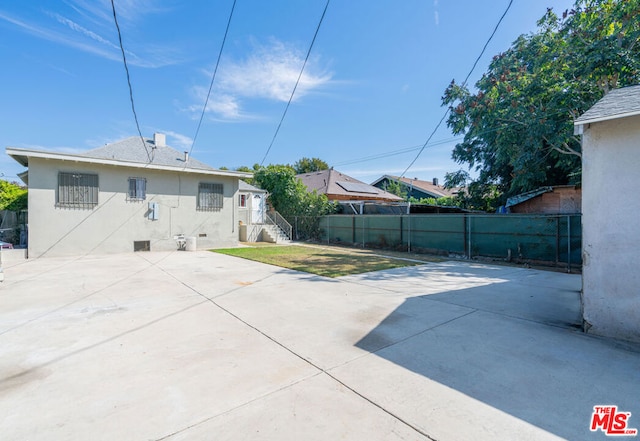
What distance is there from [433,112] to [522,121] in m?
4.13

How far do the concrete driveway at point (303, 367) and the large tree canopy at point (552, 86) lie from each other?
8.40 metres

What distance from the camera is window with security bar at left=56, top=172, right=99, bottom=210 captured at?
11.2m

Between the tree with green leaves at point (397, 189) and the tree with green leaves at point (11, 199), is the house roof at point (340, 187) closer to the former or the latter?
the tree with green leaves at point (397, 189)

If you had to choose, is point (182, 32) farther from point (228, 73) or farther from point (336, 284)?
point (336, 284)

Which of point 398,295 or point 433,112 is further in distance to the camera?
point 433,112

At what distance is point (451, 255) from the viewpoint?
1266cm

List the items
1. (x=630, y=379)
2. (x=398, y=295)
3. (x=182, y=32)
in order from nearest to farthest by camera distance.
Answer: (x=630, y=379), (x=398, y=295), (x=182, y=32)

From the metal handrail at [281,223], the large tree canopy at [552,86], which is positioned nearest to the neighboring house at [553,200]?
the large tree canopy at [552,86]

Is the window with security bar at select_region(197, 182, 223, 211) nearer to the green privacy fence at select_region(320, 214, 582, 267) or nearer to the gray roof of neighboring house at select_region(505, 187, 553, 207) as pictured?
the green privacy fence at select_region(320, 214, 582, 267)

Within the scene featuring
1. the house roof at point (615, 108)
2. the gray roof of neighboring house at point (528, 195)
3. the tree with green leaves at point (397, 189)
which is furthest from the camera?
the tree with green leaves at point (397, 189)

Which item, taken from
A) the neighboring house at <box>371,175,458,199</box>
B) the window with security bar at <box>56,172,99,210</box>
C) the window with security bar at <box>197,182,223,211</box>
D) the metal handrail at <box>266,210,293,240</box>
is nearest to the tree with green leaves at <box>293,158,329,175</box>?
the neighboring house at <box>371,175,458,199</box>

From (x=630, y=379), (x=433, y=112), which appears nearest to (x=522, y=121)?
(x=433, y=112)

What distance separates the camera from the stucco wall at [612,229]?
3615 millimetres

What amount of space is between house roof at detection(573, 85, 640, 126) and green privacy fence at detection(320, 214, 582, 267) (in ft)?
21.8
